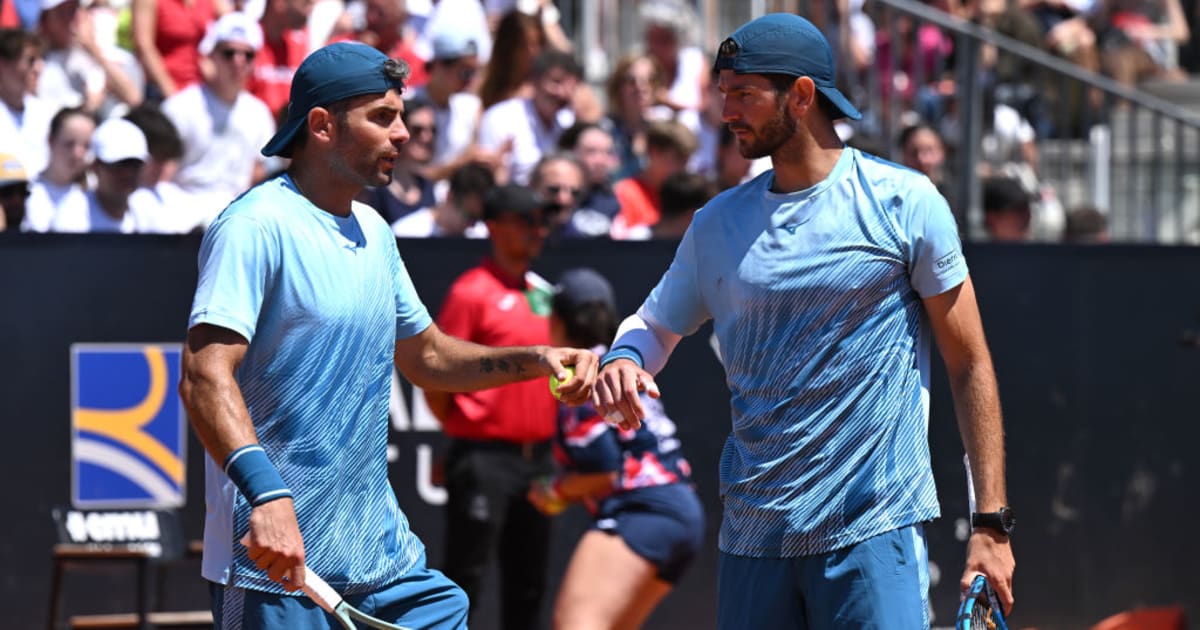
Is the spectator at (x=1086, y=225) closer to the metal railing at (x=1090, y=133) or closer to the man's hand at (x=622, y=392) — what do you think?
the metal railing at (x=1090, y=133)

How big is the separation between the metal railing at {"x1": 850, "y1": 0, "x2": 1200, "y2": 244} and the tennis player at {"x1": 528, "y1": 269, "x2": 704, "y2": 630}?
421 cm

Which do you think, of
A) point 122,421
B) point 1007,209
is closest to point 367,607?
Result: point 122,421

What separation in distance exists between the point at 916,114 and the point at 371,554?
7093 millimetres

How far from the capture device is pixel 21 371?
7898 millimetres

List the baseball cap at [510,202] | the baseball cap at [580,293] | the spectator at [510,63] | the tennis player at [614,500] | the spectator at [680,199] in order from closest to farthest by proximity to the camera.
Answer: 1. the tennis player at [614,500]
2. the baseball cap at [580,293]
3. the baseball cap at [510,202]
4. the spectator at [680,199]
5. the spectator at [510,63]

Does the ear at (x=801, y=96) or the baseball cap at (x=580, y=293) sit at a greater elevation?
the ear at (x=801, y=96)

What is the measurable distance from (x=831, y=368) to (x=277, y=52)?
6197 millimetres

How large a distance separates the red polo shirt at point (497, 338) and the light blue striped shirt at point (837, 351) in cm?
348

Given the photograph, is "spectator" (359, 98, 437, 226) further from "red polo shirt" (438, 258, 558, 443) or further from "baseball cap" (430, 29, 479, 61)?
"red polo shirt" (438, 258, 558, 443)

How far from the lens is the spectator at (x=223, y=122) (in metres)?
9.01

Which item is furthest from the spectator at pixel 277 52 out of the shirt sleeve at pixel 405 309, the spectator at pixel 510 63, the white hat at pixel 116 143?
the shirt sleeve at pixel 405 309

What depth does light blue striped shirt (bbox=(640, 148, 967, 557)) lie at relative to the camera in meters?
4.36

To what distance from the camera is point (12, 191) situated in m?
8.09

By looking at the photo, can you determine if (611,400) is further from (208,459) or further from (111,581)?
(111,581)
